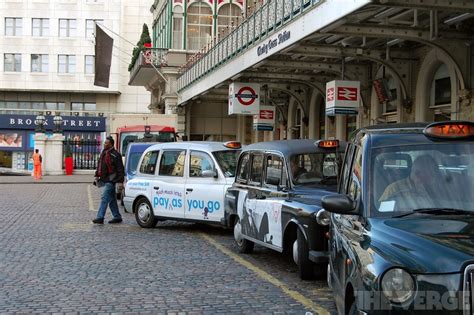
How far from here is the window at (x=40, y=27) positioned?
66919 millimetres

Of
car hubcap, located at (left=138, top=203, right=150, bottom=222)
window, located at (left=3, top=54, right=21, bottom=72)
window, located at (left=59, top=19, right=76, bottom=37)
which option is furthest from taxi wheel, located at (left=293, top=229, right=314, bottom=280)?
window, located at (left=3, top=54, right=21, bottom=72)

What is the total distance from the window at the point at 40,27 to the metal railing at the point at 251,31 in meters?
42.7

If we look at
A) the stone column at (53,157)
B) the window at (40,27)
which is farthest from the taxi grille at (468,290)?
the window at (40,27)

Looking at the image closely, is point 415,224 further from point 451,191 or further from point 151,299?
point 151,299

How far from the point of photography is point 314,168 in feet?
27.7

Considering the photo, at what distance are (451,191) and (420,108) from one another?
11.9m

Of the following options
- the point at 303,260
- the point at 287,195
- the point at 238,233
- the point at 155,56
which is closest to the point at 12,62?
the point at 155,56

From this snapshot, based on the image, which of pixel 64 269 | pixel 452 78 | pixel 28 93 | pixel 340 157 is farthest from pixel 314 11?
pixel 28 93

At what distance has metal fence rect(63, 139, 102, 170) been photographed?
42028 millimetres

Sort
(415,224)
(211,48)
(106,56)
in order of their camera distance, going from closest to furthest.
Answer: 1. (415,224)
2. (211,48)
3. (106,56)

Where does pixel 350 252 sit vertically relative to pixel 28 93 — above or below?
below

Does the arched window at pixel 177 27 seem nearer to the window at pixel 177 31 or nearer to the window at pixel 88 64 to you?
the window at pixel 177 31

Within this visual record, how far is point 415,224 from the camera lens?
13.1 feet

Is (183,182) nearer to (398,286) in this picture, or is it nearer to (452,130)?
(452,130)
